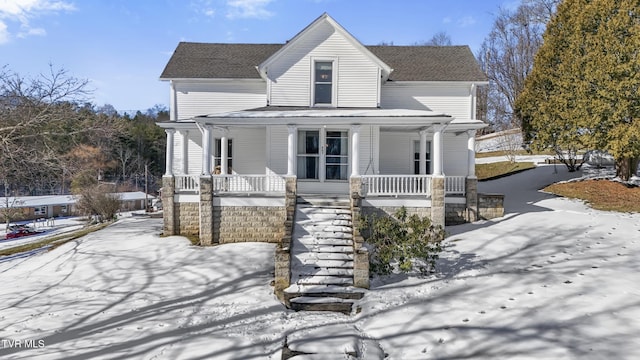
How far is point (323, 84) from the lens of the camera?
46.6ft

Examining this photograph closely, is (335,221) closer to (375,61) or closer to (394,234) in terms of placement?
(394,234)

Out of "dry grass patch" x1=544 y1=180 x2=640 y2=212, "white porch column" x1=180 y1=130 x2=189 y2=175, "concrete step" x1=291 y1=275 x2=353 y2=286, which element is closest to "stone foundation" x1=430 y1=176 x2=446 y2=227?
"concrete step" x1=291 y1=275 x2=353 y2=286

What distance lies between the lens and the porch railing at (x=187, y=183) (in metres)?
12.6

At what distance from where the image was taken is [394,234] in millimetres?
9078

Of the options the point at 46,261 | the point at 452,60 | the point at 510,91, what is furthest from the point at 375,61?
the point at 510,91

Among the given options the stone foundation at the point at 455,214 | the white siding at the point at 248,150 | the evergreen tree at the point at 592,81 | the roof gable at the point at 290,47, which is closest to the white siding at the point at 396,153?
the roof gable at the point at 290,47

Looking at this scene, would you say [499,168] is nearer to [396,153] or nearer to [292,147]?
[396,153]

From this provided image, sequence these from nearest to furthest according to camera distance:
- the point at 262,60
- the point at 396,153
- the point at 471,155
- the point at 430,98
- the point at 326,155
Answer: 1. the point at 471,155
2. the point at 326,155
3. the point at 396,153
4. the point at 430,98
5. the point at 262,60

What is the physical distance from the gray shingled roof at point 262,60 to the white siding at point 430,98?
15.2 inches

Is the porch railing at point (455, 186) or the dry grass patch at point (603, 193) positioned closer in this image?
the porch railing at point (455, 186)

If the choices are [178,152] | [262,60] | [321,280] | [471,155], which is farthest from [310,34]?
[321,280]

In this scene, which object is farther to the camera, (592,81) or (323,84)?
(592,81)

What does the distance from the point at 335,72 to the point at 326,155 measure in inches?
136

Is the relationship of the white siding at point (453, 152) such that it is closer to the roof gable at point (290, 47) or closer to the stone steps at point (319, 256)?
the roof gable at point (290, 47)
